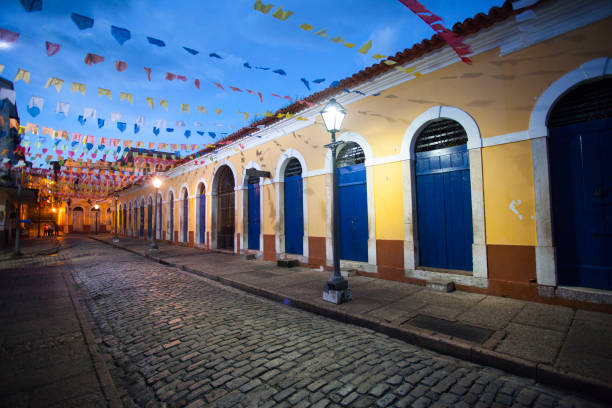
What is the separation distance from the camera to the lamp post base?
4895 millimetres

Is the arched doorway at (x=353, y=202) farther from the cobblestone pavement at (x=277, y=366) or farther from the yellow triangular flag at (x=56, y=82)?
the yellow triangular flag at (x=56, y=82)

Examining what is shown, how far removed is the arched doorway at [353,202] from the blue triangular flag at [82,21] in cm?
576

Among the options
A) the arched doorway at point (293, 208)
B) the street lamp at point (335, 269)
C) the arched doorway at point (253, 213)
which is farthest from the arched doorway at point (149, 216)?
the street lamp at point (335, 269)

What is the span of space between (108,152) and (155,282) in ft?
24.4

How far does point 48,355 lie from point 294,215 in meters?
6.96

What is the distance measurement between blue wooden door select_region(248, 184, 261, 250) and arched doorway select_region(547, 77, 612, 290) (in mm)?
8956

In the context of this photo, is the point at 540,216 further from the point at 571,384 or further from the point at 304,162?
the point at 304,162

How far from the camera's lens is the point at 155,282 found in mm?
7242

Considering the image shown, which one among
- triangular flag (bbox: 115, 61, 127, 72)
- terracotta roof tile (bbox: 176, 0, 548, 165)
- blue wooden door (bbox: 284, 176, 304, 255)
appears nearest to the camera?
terracotta roof tile (bbox: 176, 0, 548, 165)

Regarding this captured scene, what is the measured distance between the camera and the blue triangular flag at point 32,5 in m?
3.41

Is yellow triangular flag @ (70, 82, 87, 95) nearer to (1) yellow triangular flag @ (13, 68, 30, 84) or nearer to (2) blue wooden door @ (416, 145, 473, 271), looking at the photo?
(1) yellow triangular flag @ (13, 68, 30, 84)

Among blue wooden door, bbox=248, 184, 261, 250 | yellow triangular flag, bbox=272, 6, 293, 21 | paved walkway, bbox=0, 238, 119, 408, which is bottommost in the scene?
paved walkway, bbox=0, 238, 119, 408

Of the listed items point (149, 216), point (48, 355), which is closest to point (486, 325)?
point (48, 355)

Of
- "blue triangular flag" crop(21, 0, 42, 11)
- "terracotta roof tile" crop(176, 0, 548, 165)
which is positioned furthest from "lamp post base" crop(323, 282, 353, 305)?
"blue triangular flag" crop(21, 0, 42, 11)
